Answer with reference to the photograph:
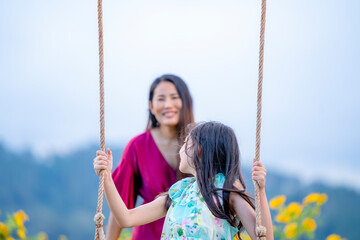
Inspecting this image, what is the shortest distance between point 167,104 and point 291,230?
4.16 feet

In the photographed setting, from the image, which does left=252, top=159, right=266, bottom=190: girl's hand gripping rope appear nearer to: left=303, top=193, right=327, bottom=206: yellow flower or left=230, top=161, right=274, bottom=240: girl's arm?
left=230, top=161, right=274, bottom=240: girl's arm

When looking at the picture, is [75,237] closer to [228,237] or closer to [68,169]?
[68,169]

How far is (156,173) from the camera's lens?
91.9 inches

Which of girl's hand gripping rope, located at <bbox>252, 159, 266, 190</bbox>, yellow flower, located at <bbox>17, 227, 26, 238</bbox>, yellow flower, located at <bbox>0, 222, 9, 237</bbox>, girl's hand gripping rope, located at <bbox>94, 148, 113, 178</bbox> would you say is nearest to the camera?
girl's hand gripping rope, located at <bbox>252, 159, 266, 190</bbox>

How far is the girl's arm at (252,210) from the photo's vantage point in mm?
1475

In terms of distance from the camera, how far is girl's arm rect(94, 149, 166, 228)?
160 cm

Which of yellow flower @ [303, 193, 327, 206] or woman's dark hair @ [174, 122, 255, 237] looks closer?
woman's dark hair @ [174, 122, 255, 237]

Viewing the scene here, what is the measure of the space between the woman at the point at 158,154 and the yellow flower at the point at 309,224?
1.12 meters

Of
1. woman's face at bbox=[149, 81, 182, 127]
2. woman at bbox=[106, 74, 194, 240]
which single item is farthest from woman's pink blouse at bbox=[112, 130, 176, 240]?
woman's face at bbox=[149, 81, 182, 127]

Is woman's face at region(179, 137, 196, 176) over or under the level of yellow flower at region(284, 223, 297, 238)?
over

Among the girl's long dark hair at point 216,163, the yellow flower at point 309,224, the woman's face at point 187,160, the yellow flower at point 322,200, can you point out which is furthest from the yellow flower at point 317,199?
the woman's face at point 187,160

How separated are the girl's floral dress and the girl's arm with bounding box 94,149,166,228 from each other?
81 mm

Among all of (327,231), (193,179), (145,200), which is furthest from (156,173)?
(327,231)

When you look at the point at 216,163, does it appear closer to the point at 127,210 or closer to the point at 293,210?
the point at 127,210
